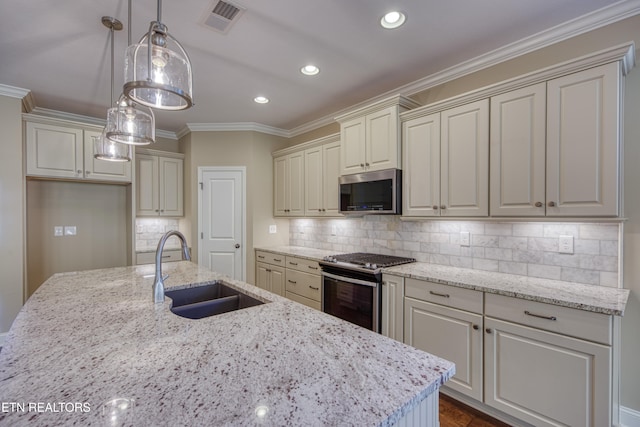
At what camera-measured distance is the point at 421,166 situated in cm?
266

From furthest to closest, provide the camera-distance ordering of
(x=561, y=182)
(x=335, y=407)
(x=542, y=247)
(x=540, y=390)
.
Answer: (x=542, y=247)
(x=561, y=182)
(x=540, y=390)
(x=335, y=407)

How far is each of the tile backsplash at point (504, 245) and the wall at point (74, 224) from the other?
11.1ft

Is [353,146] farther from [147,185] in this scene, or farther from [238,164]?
[147,185]

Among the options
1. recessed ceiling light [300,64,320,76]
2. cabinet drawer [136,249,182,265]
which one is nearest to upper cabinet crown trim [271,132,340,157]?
recessed ceiling light [300,64,320,76]

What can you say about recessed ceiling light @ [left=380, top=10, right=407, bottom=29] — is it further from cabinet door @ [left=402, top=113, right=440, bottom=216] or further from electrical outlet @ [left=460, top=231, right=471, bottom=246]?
electrical outlet @ [left=460, top=231, right=471, bottom=246]

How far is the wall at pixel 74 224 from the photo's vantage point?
Result: 12.2ft

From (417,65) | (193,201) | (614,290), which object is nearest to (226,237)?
(193,201)

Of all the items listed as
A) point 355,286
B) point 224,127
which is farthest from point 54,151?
point 355,286

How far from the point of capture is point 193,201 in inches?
170

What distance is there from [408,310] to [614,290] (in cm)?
130

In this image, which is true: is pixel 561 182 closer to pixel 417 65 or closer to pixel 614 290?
pixel 614 290

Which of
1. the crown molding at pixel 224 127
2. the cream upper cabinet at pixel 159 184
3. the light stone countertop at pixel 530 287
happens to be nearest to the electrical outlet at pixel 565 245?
the light stone countertop at pixel 530 287

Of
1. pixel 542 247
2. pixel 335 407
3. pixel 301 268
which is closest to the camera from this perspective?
pixel 335 407

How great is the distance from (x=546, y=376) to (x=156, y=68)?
2615mm
